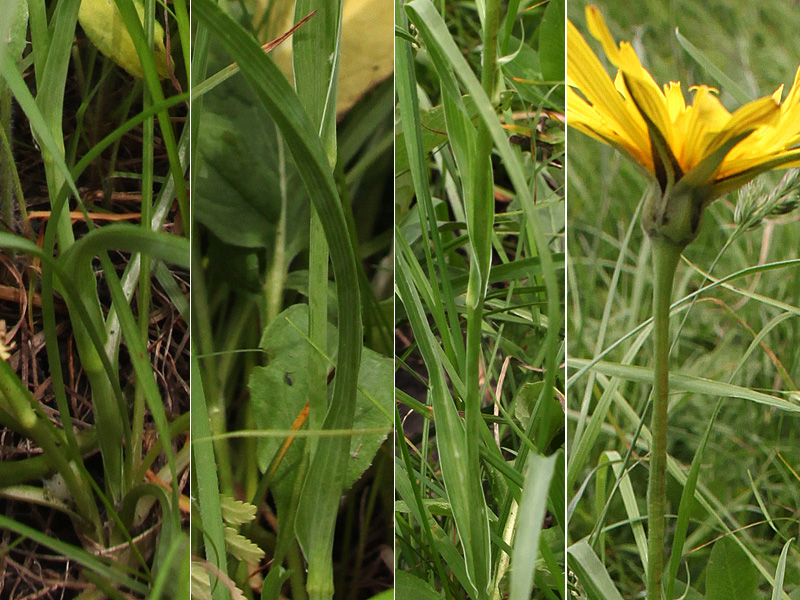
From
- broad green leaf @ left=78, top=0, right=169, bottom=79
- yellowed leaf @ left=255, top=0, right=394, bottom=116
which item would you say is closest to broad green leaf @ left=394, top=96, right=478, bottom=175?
yellowed leaf @ left=255, top=0, right=394, bottom=116

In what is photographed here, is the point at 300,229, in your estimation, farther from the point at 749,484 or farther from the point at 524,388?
the point at 749,484

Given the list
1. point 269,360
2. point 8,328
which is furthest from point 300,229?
point 8,328

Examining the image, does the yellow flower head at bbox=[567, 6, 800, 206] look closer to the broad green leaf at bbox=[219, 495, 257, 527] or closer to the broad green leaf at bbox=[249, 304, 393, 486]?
the broad green leaf at bbox=[249, 304, 393, 486]

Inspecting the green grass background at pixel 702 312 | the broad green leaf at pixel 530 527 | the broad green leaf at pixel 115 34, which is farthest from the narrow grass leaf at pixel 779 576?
the broad green leaf at pixel 115 34

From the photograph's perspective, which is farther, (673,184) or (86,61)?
(86,61)

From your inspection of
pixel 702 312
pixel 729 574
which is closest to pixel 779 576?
pixel 729 574

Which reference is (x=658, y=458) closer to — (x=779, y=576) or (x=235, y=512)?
(x=779, y=576)
